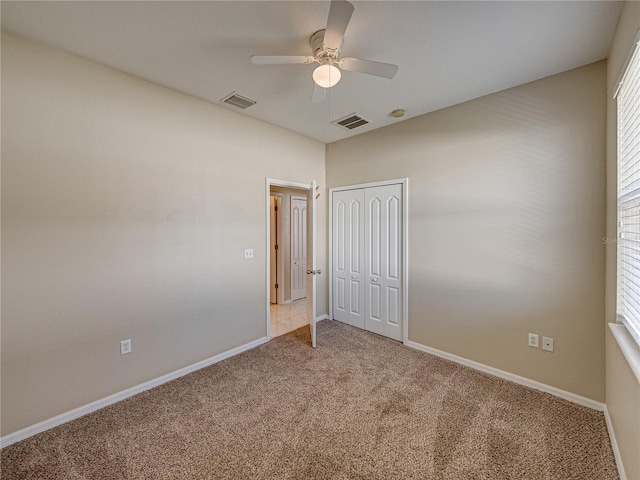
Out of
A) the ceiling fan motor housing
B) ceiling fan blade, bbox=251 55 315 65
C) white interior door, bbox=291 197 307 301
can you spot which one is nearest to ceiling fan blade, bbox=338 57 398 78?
the ceiling fan motor housing

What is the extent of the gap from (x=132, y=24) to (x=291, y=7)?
105 cm

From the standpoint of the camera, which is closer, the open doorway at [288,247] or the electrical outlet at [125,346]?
the electrical outlet at [125,346]

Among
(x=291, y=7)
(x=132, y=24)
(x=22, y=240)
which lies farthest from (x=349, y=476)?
(x=132, y=24)

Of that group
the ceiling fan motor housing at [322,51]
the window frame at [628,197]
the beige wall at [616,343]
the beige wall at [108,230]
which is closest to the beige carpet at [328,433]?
the beige wall at [616,343]

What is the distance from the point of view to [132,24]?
174 centimetres

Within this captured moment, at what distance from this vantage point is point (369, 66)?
67.9 inches

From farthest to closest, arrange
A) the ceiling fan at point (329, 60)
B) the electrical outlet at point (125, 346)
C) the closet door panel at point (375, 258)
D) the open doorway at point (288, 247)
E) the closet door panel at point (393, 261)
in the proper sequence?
the open doorway at point (288, 247), the closet door panel at point (375, 258), the closet door panel at point (393, 261), the electrical outlet at point (125, 346), the ceiling fan at point (329, 60)

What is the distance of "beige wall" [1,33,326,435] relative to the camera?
6.04ft

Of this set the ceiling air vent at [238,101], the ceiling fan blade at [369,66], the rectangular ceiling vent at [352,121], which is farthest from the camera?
the rectangular ceiling vent at [352,121]

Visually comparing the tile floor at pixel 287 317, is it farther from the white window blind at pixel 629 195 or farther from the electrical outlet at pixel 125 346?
the white window blind at pixel 629 195

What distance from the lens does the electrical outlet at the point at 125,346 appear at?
7.50ft

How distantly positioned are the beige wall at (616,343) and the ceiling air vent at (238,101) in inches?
108

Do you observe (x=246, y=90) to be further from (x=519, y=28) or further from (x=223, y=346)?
(x=223, y=346)

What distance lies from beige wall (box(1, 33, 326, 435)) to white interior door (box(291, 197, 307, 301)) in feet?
7.13
